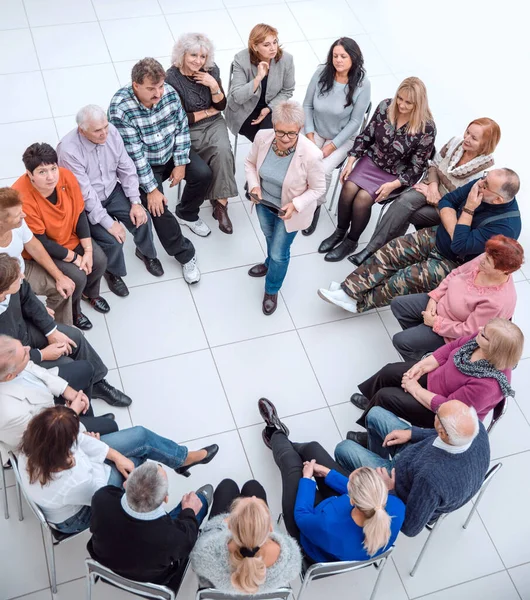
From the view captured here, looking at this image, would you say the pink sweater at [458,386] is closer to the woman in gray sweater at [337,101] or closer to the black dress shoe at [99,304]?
the woman in gray sweater at [337,101]

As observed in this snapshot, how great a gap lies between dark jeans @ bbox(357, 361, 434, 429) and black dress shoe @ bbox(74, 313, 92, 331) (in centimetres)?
170

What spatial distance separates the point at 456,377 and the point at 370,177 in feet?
5.46

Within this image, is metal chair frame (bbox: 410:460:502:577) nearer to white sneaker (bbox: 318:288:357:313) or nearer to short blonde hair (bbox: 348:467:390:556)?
short blonde hair (bbox: 348:467:390:556)

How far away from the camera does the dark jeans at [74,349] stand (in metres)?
3.09

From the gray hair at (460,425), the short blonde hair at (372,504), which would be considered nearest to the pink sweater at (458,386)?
the gray hair at (460,425)

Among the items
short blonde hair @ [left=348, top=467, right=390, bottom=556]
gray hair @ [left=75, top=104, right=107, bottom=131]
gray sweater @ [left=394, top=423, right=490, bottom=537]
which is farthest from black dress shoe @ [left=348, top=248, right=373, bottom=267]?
short blonde hair @ [left=348, top=467, right=390, bottom=556]

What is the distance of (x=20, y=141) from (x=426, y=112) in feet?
9.58

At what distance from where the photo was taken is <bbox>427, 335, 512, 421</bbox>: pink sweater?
289 centimetres

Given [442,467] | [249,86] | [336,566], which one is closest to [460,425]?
[442,467]

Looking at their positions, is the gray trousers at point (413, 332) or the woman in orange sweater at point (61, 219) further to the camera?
the gray trousers at point (413, 332)

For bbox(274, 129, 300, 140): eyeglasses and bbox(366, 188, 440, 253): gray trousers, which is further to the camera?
bbox(366, 188, 440, 253): gray trousers

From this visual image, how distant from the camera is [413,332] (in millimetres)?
3518

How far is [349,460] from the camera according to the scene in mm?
3076

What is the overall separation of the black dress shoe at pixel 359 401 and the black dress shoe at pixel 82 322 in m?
1.64
